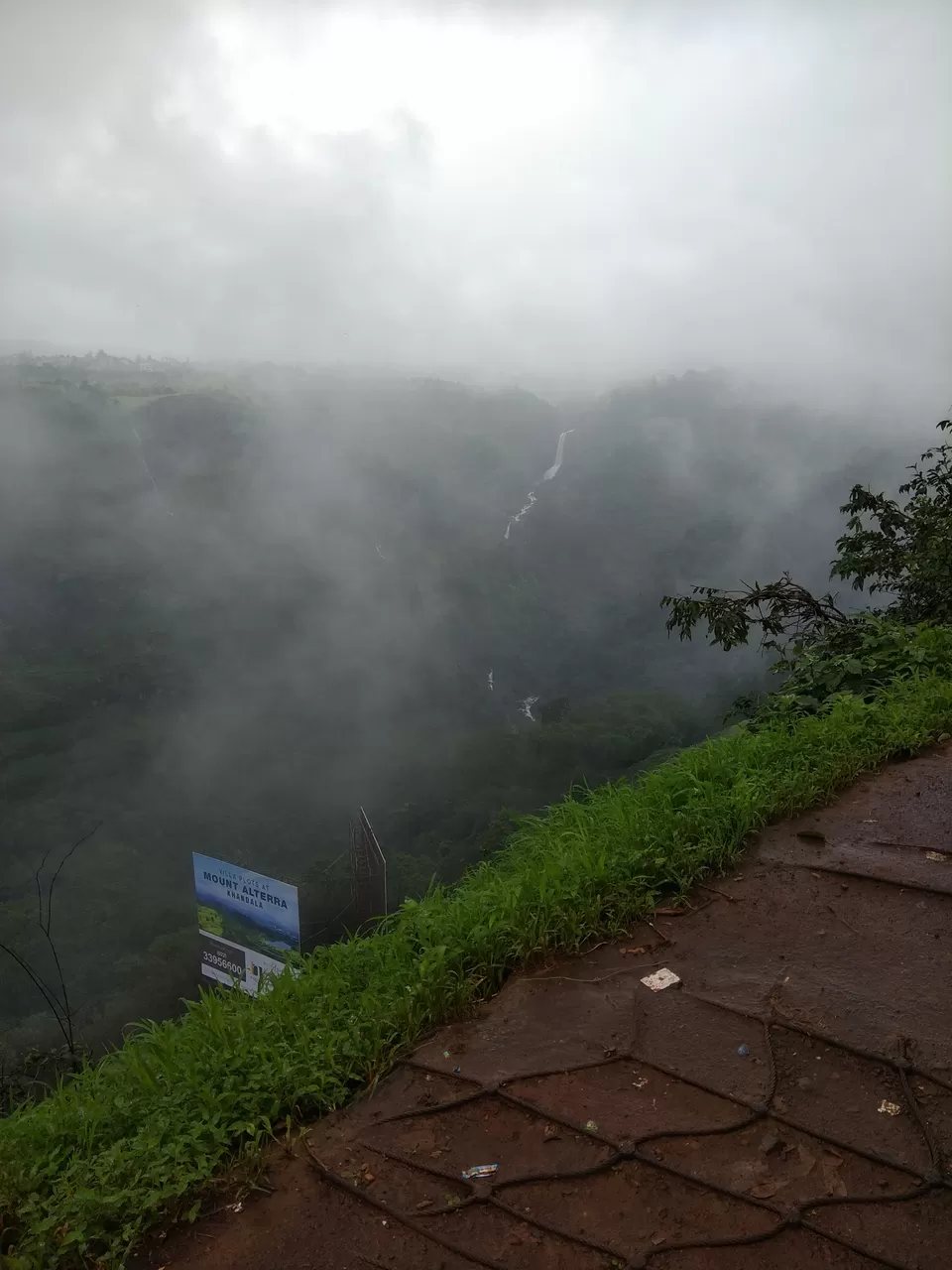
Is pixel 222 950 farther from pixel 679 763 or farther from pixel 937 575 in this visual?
pixel 937 575

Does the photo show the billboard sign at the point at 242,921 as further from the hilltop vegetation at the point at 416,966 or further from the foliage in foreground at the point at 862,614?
the foliage in foreground at the point at 862,614

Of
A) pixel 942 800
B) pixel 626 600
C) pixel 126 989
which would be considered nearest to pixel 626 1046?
pixel 942 800

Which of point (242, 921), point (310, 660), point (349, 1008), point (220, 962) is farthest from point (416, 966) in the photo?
point (310, 660)

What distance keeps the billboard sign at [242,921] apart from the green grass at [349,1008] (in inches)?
26.6

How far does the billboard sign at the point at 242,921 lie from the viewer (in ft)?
12.5

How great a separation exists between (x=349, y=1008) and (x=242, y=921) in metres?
1.54

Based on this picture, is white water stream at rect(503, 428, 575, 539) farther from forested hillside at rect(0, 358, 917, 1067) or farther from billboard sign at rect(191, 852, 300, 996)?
billboard sign at rect(191, 852, 300, 996)

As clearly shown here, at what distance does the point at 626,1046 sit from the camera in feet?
8.12

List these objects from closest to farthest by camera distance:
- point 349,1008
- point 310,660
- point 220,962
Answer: point 349,1008
point 220,962
point 310,660

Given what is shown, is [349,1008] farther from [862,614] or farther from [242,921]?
[862,614]

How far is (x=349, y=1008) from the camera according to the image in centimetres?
271

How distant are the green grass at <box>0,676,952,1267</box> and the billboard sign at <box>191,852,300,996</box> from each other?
26.6 inches

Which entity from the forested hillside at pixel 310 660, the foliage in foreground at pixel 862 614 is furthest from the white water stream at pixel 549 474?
the foliage in foreground at pixel 862 614

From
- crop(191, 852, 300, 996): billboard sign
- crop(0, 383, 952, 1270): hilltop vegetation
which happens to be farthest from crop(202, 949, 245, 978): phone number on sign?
crop(0, 383, 952, 1270): hilltop vegetation
